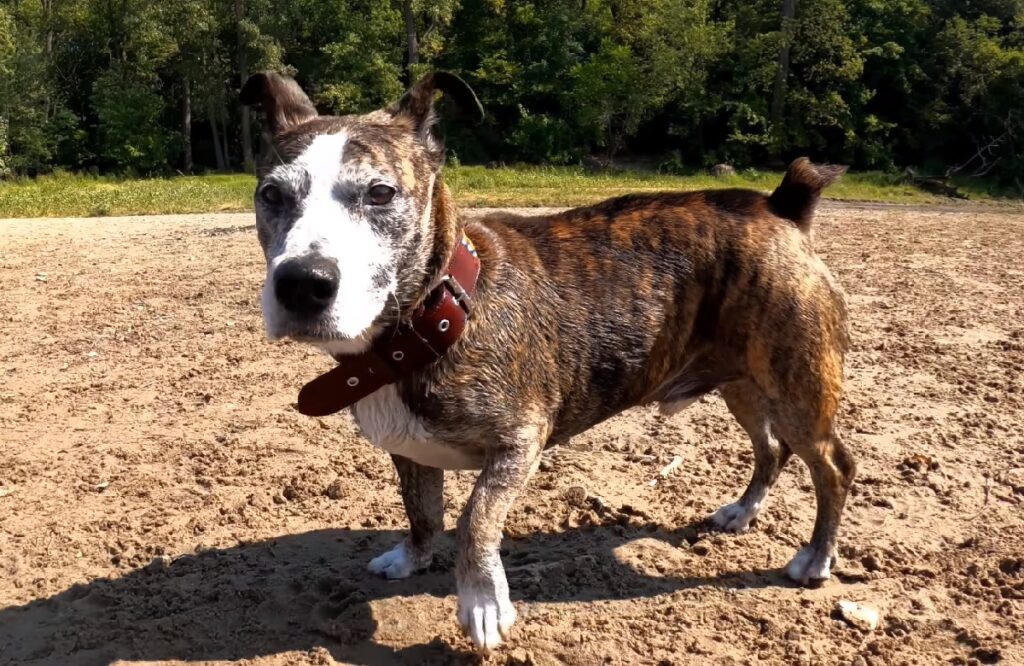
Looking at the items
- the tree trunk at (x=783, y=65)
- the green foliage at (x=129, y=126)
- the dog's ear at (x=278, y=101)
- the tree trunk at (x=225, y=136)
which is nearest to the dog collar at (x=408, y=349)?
the dog's ear at (x=278, y=101)

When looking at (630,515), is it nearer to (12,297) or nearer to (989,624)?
(989,624)

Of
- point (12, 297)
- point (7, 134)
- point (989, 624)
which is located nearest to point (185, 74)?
point (7, 134)

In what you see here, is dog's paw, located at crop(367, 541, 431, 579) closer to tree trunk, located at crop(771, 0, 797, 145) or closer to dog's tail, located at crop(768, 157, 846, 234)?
dog's tail, located at crop(768, 157, 846, 234)

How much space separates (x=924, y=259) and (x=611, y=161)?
114 feet

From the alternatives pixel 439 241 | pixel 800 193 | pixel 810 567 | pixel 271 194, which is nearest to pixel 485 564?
pixel 439 241

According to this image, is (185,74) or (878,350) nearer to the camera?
(878,350)

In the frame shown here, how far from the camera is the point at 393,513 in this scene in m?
5.14

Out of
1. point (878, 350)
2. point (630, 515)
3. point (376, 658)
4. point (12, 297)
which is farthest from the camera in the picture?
point (12, 297)

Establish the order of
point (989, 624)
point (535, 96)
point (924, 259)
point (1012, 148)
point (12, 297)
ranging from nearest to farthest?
point (989, 624) < point (12, 297) < point (924, 259) < point (1012, 148) < point (535, 96)

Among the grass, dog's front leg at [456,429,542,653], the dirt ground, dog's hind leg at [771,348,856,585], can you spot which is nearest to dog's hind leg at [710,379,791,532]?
the dirt ground

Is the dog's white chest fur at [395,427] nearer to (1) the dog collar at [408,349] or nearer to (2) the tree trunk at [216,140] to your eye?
(1) the dog collar at [408,349]

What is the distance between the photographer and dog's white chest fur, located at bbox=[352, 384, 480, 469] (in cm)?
363

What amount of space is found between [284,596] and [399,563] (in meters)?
0.55

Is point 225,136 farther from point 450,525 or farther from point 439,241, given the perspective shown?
point 439,241
